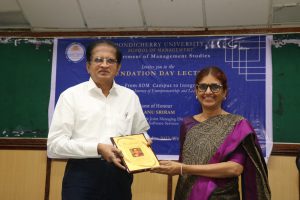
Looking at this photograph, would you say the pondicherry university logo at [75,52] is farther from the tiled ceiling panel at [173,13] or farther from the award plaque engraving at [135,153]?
the award plaque engraving at [135,153]

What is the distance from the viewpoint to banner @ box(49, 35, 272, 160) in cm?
271

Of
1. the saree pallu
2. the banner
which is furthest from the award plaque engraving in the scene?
the banner

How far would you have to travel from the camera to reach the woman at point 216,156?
1651 millimetres

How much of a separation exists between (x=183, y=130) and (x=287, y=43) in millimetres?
1373

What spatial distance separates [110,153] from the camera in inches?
63.0

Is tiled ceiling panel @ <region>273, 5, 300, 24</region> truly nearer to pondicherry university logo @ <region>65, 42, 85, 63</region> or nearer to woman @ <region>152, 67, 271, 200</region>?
woman @ <region>152, 67, 271, 200</region>

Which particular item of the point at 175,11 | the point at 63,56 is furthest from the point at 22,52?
the point at 175,11

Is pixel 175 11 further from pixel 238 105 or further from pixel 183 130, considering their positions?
pixel 183 130

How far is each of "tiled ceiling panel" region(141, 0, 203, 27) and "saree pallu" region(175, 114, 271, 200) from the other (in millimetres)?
1322

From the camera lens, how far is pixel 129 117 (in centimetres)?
185

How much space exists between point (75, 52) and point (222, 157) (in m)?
1.77

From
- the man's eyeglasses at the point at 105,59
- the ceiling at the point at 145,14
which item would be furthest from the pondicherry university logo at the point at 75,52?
the man's eyeglasses at the point at 105,59

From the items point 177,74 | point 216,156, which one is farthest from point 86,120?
point 177,74

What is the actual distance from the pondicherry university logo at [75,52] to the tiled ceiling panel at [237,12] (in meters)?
1.11
